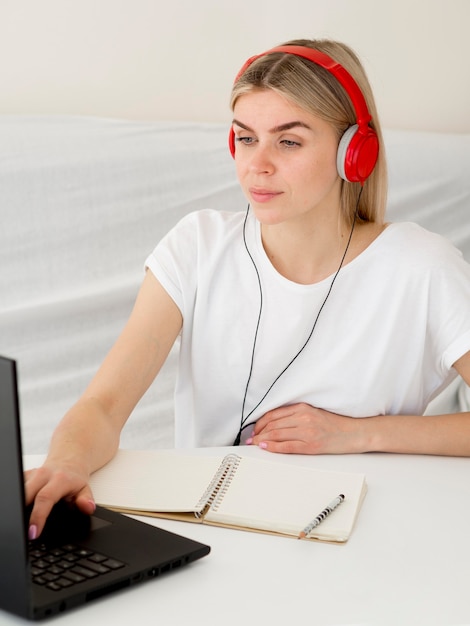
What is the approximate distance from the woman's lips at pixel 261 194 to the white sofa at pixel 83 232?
2.28 feet

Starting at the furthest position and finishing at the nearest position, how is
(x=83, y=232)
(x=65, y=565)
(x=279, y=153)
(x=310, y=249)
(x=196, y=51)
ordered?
(x=196, y=51) < (x=83, y=232) < (x=310, y=249) < (x=279, y=153) < (x=65, y=565)

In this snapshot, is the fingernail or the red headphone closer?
the fingernail

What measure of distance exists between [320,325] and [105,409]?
1.21 feet

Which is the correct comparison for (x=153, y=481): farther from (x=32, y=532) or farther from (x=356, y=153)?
(x=356, y=153)

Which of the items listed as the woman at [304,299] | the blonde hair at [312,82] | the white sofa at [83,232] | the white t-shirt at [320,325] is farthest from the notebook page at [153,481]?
the white sofa at [83,232]

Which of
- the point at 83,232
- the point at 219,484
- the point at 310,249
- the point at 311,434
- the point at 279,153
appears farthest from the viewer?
the point at 83,232

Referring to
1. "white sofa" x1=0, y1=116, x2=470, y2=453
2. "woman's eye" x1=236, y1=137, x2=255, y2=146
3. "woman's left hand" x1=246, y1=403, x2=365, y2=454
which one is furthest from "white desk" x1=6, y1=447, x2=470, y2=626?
"white sofa" x1=0, y1=116, x2=470, y2=453

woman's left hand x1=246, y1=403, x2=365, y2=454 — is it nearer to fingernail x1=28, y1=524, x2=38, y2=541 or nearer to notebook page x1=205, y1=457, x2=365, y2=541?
notebook page x1=205, y1=457, x2=365, y2=541

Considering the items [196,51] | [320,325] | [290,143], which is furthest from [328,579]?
[196,51]

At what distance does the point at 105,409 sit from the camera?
4.05 feet

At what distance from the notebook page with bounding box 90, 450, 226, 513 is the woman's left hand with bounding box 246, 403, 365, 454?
0.44 feet

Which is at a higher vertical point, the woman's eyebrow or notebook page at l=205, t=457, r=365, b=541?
the woman's eyebrow

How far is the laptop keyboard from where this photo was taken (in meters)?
0.76

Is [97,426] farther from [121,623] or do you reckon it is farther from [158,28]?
[158,28]
